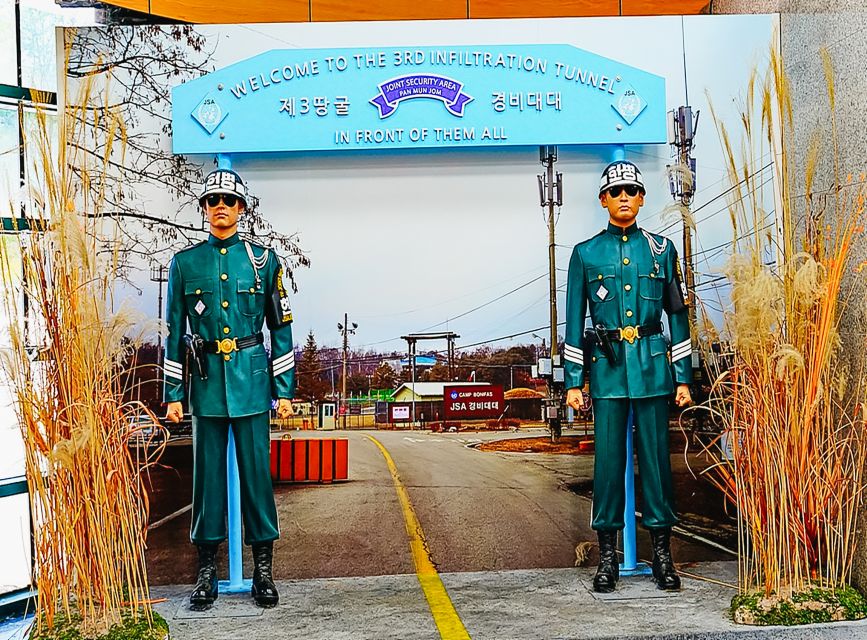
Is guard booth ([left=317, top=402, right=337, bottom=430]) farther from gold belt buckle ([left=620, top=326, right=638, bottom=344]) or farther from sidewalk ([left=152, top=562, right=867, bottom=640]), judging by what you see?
gold belt buckle ([left=620, top=326, right=638, bottom=344])

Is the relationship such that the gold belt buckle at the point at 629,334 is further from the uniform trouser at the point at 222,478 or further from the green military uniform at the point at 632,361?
the uniform trouser at the point at 222,478

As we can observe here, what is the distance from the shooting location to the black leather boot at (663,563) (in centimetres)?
461

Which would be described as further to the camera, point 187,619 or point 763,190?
point 763,190

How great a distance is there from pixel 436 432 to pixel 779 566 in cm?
201

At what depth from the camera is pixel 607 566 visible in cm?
462

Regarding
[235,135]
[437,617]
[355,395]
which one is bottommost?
[437,617]

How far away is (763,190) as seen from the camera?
5.01 metres

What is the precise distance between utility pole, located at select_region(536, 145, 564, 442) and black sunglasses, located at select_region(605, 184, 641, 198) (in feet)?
1.54

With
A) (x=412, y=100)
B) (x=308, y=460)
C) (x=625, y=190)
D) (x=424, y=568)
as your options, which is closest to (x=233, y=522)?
(x=308, y=460)

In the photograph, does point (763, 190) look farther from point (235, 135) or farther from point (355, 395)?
point (235, 135)

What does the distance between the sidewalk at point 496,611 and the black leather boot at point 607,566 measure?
0.06 metres

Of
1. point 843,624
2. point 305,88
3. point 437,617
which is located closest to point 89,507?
point 437,617

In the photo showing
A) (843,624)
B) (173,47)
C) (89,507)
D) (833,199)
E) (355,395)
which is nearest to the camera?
(89,507)

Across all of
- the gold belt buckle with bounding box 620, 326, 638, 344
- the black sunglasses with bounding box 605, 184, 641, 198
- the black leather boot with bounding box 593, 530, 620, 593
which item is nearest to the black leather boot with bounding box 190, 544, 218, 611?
the black leather boot with bounding box 593, 530, 620, 593
